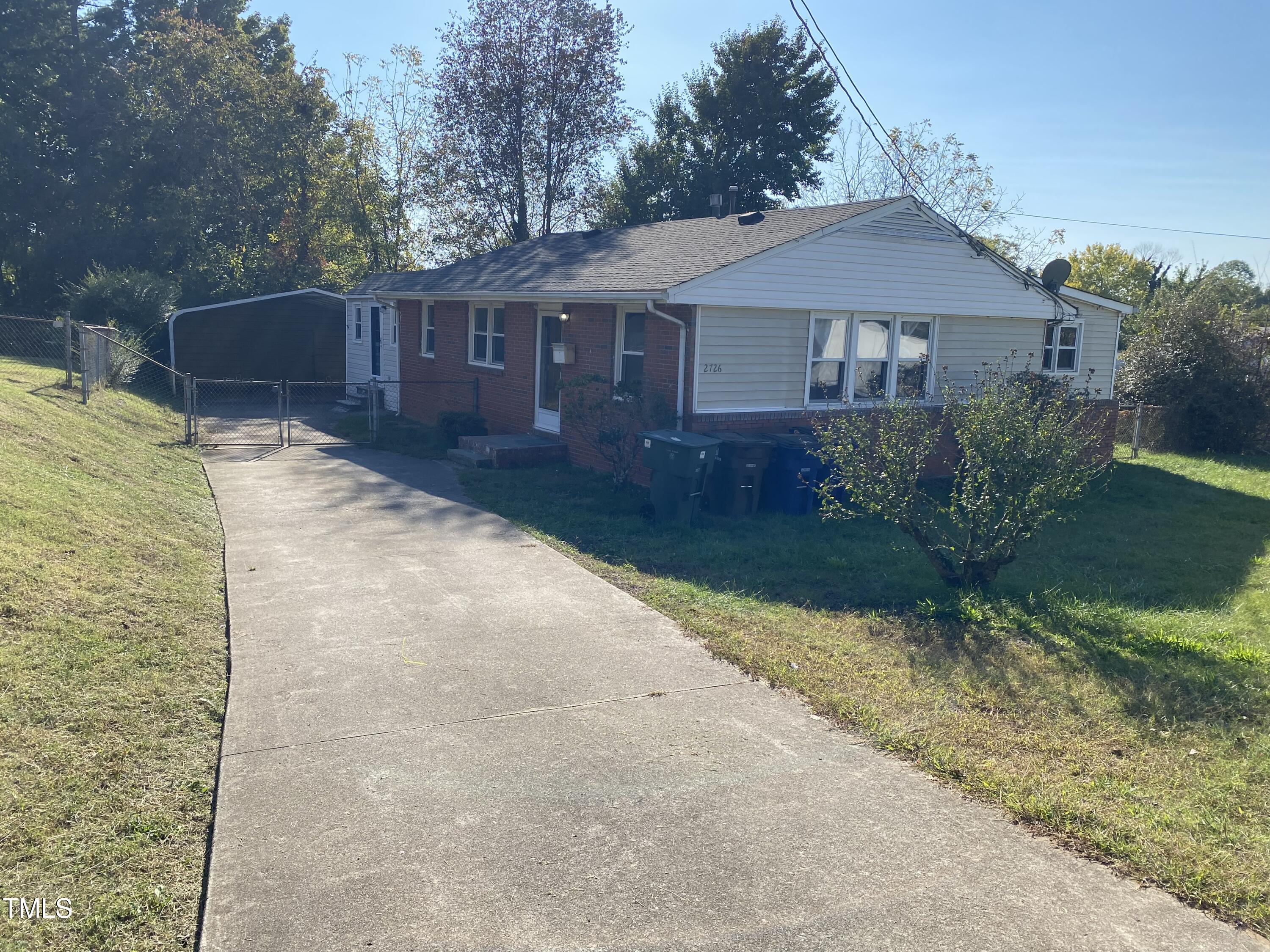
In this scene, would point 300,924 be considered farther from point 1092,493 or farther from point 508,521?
point 1092,493

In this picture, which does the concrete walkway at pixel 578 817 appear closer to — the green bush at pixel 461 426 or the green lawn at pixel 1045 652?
the green lawn at pixel 1045 652

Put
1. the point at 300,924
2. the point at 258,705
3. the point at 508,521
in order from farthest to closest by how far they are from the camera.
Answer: the point at 508,521 < the point at 258,705 < the point at 300,924

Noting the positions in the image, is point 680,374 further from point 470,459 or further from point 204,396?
point 204,396

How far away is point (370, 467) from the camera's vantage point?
45.8 ft

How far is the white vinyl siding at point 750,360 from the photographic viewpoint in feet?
39.3

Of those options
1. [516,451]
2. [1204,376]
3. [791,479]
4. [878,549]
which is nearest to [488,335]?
[516,451]

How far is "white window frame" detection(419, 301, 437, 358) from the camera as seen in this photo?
19328 millimetres

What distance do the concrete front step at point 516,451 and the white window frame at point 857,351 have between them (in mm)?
3749

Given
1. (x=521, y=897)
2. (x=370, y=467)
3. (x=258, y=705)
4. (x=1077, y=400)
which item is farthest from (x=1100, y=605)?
(x=370, y=467)

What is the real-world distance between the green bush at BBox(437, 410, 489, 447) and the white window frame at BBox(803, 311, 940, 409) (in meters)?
5.78

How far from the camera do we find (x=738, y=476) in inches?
433

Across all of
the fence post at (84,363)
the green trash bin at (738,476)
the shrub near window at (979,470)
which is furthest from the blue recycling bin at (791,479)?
the fence post at (84,363)

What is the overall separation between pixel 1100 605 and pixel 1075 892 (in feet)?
14.0

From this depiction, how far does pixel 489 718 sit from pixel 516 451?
8682 millimetres
